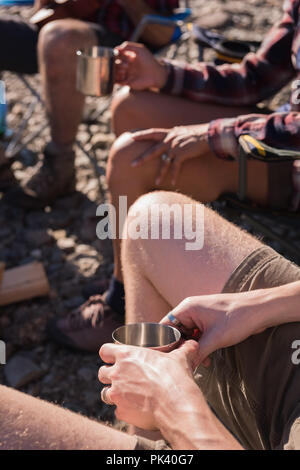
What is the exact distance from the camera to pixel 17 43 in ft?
11.6

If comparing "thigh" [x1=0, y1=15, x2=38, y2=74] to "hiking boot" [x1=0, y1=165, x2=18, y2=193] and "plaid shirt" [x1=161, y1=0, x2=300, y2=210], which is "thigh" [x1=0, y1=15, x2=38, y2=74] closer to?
"hiking boot" [x1=0, y1=165, x2=18, y2=193]

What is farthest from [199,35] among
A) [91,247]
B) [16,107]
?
[16,107]

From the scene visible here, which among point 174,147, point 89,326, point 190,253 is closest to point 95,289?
point 89,326

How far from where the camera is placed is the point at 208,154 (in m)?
2.30

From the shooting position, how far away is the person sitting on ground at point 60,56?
3.30m

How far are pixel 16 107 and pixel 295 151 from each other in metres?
3.08

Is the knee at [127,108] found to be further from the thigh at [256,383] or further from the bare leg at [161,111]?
the thigh at [256,383]

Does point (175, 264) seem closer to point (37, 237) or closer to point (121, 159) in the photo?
point (121, 159)

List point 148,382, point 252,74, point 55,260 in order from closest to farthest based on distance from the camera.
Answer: point 148,382
point 252,74
point 55,260

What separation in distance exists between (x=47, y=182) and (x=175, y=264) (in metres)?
1.98

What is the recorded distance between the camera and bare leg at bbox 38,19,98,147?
327 cm

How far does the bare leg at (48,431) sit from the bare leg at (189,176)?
1.24m

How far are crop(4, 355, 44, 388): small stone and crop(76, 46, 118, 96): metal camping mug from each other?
120 cm

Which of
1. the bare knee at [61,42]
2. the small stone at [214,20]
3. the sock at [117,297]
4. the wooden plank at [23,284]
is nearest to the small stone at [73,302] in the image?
the wooden plank at [23,284]
